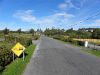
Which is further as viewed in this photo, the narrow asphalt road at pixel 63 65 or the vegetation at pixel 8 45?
the vegetation at pixel 8 45

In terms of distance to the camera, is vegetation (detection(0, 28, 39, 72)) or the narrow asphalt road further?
vegetation (detection(0, 28, 39, 72))

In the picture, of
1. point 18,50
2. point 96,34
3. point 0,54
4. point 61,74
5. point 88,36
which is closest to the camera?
point 61,74

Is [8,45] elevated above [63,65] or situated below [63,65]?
above

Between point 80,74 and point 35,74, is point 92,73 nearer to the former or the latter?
point 80,74

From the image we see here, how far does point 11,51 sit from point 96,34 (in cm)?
9465

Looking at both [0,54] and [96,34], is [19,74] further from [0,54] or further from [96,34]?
[96,34]

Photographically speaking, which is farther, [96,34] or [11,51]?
[96,34]

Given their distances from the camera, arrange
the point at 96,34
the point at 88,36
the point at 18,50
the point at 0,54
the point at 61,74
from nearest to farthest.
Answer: the point at 61,74 → the point at 0,54 → the point at 18,50 → the point at 96,34 → the point at 88,36

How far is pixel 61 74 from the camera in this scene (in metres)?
11.7

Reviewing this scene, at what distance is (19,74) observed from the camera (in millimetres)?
11758

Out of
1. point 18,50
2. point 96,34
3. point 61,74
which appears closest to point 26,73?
point 61,74

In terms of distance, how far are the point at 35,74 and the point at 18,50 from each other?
5904 mm

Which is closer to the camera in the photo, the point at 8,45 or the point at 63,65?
the point at 63,65

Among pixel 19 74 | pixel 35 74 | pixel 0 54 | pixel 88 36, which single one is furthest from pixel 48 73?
pixel 88 36
